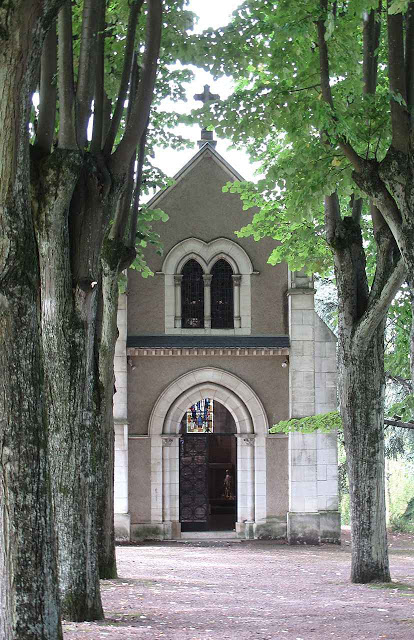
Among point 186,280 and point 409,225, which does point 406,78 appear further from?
point 186,280

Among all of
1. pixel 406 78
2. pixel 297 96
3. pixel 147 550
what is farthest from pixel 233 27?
pixel 147 550

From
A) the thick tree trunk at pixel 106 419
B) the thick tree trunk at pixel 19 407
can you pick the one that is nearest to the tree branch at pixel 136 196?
the thick tree trunk at pixel 106 419

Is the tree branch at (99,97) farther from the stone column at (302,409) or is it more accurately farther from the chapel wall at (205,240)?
the stone column at (302,409)

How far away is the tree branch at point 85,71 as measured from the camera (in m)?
9.17

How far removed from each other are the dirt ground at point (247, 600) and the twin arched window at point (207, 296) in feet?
21.0

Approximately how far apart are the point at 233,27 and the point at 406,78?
9.58 feet

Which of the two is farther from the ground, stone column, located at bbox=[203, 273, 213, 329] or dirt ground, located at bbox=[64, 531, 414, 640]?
stone column, located at bbox=[203, 273, 213, 329]

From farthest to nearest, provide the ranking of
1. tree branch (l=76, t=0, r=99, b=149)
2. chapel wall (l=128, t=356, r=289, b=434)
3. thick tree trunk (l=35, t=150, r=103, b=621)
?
chapel wall (l=128, t=356, r=289, b=434), tree branch (l=76, t=0, r=99, b=149), thick tree trunk (l=35, t=150, r=103, b=621)

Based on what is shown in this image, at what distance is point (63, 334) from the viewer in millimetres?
9070

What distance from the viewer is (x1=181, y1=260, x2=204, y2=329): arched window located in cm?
2514

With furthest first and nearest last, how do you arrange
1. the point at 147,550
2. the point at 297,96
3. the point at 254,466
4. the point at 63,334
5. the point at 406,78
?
the point at 254,466 < the point at 147,550 < the point at 297,96 < the point at 406,78 < the point at 63,334

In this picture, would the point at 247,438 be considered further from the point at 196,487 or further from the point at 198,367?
the point at 198,367

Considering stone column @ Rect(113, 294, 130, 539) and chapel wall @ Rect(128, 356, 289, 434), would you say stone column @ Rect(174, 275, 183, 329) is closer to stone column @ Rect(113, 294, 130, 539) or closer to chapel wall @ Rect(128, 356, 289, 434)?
chapel wall @ Rect(128, 356, 289, 434)

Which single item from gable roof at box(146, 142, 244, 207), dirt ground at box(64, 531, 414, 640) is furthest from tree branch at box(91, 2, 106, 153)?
gable roof at box(146, 142, 244, 207)
